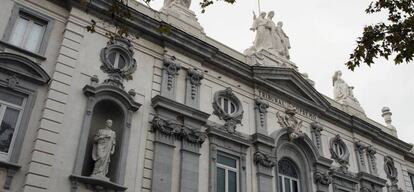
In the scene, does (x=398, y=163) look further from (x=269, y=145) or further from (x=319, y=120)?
(x=269, y=145)

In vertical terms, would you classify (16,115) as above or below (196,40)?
below

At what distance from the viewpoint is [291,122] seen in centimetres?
2089

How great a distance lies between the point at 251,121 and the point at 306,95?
454 centimetres

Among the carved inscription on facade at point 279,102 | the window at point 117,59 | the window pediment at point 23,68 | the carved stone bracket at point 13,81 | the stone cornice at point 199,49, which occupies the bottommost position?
the carved stone bracket at point 13,81

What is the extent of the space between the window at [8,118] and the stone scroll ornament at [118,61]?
3.02 metres

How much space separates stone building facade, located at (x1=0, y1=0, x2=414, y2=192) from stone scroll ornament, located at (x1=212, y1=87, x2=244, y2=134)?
0.18ft

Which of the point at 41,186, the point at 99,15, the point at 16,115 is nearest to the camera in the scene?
the point at 41,186

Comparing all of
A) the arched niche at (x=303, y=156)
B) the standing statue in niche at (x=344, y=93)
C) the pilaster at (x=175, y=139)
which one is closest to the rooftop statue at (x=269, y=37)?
the arched niche at (x=303, y=156)

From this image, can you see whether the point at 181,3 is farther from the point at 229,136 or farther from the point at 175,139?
the point at 175,139

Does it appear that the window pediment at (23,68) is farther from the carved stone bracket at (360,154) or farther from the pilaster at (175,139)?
the carved stone bracket at (360,154)

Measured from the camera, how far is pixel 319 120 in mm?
22766

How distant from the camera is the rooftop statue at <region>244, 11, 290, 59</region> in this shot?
22.9m

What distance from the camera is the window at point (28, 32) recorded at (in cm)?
1451

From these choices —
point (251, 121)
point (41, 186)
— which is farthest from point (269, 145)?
point (41, 186)
